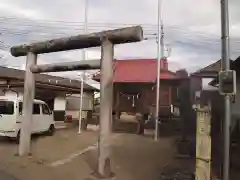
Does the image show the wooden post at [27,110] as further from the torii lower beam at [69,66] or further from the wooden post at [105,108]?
the wooden post at [105,108]

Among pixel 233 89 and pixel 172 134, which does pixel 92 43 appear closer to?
pixel 233 89

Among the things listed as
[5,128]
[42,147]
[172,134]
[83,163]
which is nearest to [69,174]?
[83,163]

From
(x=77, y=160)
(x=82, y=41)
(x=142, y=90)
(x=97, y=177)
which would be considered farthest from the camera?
(x=142, y=90)

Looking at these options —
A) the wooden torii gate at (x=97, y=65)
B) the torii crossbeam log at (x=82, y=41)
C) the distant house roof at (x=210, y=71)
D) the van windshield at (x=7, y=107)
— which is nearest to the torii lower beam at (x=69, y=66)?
the wooden torii gate at (x=97, y=65)

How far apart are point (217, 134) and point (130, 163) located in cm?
312

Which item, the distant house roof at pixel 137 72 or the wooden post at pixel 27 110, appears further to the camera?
the distant house roof at pixel 137 72

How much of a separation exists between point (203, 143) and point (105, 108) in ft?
10.1

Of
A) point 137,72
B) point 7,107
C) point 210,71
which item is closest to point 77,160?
point 7,107

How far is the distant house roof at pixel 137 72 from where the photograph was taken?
19906mm

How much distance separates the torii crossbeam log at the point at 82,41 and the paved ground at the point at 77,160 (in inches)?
143

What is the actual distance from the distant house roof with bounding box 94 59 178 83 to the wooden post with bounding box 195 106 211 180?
40.2 feet

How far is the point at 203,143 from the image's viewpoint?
663cm

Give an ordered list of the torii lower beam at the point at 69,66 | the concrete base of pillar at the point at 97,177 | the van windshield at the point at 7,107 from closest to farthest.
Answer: the concrete base of pillar at the point at 97,177
the torii lower beam at the point at 69,66
the van windshield at the point at 7,107

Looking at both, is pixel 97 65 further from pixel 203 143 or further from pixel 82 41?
pixel 203 143
